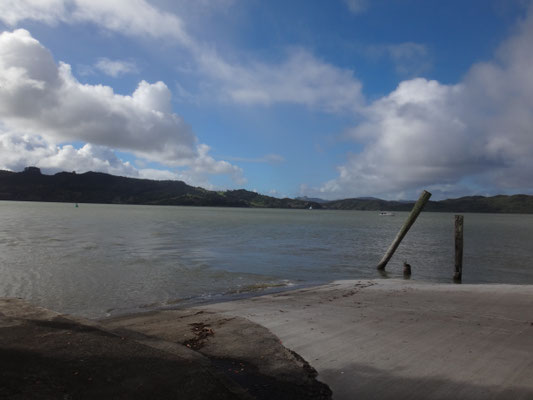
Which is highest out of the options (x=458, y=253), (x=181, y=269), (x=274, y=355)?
(x=458, y=253)

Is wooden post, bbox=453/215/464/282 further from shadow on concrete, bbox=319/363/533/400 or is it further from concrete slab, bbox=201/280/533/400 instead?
shadow on concrete, bbox=319/363/533/400

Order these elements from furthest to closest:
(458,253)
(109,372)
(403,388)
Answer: (458,253) < (403,388) < (109,372)

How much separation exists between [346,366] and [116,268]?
17.9 metres

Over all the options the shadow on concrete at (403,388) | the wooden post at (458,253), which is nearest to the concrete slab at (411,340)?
the shadow on concrete at (403,388)

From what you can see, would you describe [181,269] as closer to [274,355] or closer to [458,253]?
[274,355]

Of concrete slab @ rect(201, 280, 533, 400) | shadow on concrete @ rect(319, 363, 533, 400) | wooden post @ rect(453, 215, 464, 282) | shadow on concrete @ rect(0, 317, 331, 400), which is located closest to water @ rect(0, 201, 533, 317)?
wooden post @ rect(453, 215, 464, 282)

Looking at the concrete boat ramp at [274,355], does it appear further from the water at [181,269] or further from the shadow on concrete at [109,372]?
the water at [181,269]

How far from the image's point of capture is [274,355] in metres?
6.36

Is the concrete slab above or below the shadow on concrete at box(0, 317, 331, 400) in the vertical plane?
below

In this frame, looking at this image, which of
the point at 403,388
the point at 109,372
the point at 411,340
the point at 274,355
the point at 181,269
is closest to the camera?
the point at 109,372

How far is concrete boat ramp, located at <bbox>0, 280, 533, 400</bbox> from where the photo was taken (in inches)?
181

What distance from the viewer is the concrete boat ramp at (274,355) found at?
15.1ft

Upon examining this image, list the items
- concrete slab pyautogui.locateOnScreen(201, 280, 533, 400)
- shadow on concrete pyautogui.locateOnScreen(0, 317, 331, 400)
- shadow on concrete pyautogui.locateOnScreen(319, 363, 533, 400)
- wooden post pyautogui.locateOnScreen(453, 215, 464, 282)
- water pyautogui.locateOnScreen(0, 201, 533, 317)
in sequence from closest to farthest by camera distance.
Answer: shadow on concrete pyautogui.locateOnScreen(0, 317, 331, 400) → shadow on concrete pyautogui.locateOnScreen(319, 363, 533, 400) → concrete slab pyautogui.locateOnScreen(201, 280, 533, 400) → water pyautogui.locateOnScreen(0, 201, 533, 317) → wooden post pyautogui.locateOnScreen(453, 215, 464, 282)

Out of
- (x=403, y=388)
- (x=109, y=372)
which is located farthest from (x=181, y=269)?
(x=403, y=388)
